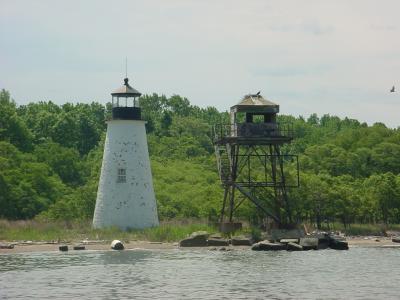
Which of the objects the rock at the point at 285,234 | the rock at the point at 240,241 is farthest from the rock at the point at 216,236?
the rock at the point at 285,234

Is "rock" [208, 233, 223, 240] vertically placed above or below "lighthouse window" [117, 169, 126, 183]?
below

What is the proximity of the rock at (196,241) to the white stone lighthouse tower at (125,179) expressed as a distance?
5.99 m

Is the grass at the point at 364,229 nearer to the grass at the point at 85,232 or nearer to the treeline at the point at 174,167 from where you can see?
the treeline at the point at 174,167

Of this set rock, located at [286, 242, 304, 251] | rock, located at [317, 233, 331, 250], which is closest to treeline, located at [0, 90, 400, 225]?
rock, located at [317, 233, 331, 250]

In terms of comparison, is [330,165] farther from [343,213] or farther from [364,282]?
[364,282]

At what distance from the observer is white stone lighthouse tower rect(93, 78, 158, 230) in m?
62.7

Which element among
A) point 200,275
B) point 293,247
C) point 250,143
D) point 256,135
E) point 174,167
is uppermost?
point 174,167

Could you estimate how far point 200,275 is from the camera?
41188 mm

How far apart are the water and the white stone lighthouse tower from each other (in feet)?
27.4

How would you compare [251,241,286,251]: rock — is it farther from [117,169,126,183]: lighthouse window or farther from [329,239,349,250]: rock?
[117,169,126,183]: lighthouse window

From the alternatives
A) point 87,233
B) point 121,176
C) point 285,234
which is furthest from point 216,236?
point 87,233

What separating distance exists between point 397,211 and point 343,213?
8.45 meters

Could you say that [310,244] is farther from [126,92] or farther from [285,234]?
[126,92]

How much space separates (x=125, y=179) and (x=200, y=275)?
73.9 feet
